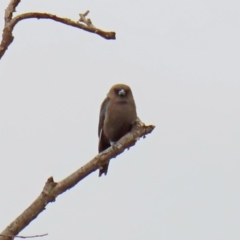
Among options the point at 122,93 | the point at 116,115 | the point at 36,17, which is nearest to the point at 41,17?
the point at 36,17

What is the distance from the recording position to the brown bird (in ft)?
25.7

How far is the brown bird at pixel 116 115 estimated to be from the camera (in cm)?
784

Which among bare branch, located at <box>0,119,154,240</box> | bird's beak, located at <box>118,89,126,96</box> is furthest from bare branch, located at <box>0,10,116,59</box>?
bird's beak, located at <box>118,89,126,96</box>

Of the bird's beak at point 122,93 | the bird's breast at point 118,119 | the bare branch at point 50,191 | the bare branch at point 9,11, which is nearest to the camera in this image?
the bare branch at point 50,191

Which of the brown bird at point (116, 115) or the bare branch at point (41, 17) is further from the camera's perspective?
the brown bird at point (116, 115)

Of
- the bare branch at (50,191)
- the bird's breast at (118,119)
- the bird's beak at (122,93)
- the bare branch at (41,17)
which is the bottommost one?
the bare branch at (50,191)

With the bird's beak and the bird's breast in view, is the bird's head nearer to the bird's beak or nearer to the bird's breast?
the bird's beak

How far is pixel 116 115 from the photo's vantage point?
8.05m

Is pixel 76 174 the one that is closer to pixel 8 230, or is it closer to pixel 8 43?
pixel 8 230

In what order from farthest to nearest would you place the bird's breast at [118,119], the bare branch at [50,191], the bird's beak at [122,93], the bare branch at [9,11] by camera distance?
the bird's beak at [122,93], the bird's breast at [118,119], the bare branch at [9,11], the bare branch at [50,191]

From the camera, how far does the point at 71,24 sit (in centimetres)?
424

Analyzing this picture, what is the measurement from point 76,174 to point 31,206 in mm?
391

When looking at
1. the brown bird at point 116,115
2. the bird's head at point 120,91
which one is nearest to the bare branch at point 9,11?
the brown bird at point 116,115

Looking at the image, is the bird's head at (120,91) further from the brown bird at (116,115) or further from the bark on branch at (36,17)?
the bark on branch at (36,17)
